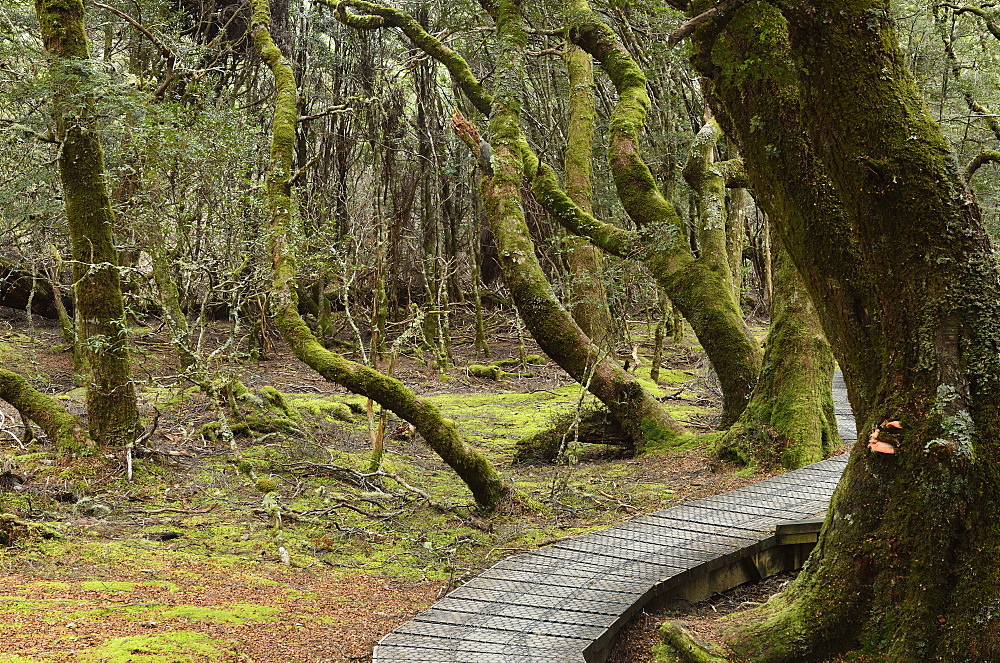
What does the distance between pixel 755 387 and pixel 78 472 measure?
6.16 meters

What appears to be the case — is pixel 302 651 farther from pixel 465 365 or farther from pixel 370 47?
pixel 370 47

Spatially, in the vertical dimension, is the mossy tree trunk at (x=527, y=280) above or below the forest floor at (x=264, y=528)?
above

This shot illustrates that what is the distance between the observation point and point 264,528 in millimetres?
6594

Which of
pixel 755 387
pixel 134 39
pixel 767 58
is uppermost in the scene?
pixel 134 39

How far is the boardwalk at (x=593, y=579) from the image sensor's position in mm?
4008

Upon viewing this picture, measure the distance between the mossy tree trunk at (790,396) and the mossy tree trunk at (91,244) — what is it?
18.7 feet

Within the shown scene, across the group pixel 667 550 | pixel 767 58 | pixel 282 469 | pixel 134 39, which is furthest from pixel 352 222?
pixel 767 58

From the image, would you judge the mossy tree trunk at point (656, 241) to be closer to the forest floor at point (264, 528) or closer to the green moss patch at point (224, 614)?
the forest floor at point (264, 528)

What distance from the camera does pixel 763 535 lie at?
18.3 feet

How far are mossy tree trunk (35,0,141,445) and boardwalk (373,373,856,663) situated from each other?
14.2ft

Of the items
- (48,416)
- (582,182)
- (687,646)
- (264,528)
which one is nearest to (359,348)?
(582,182)

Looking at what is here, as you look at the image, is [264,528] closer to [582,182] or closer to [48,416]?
[48,416]

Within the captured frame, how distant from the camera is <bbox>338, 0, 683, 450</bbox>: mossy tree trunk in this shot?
8719mm

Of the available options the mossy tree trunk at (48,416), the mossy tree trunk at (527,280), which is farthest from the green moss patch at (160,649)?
the mossy tree trunk at (527,280)
